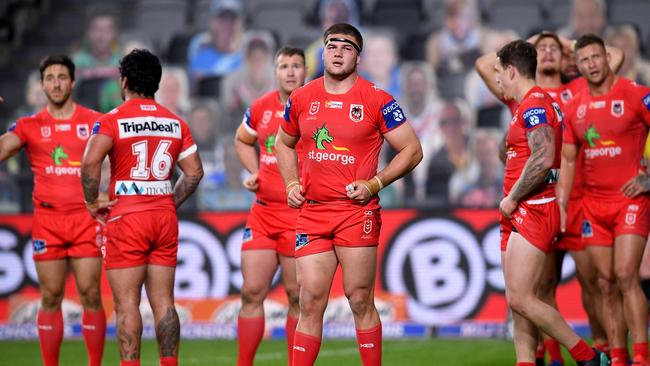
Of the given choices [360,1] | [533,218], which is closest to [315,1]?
[360,1]

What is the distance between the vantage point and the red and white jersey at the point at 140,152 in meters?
7.71

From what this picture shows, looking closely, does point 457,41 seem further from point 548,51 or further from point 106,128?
point 106,128

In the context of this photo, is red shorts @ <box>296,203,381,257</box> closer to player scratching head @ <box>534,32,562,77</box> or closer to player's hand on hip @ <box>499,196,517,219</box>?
player's hand on hip @ <box>499,196,517,219</box>

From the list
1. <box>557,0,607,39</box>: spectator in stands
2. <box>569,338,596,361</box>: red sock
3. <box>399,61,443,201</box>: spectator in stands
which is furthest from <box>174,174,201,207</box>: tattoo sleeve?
<box>557,0,607,39</box>: spectator in stands

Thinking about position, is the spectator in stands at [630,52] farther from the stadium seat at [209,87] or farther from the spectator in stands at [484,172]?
the stadium seat at [209,87]

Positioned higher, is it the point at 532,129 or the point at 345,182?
the point at 532,129

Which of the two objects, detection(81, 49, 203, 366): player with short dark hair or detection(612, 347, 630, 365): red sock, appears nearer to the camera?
detection(81, 49, 203, 366): player with short dark hair

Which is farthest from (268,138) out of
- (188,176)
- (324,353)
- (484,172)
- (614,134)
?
(484,172)

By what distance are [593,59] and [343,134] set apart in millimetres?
3110

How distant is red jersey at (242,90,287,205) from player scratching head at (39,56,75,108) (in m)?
1.71

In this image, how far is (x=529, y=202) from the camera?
7.88m

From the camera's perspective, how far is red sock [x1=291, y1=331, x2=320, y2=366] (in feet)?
23.4

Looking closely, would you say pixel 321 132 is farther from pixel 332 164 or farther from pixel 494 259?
pixel 494 259

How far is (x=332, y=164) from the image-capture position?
23.5 ft
